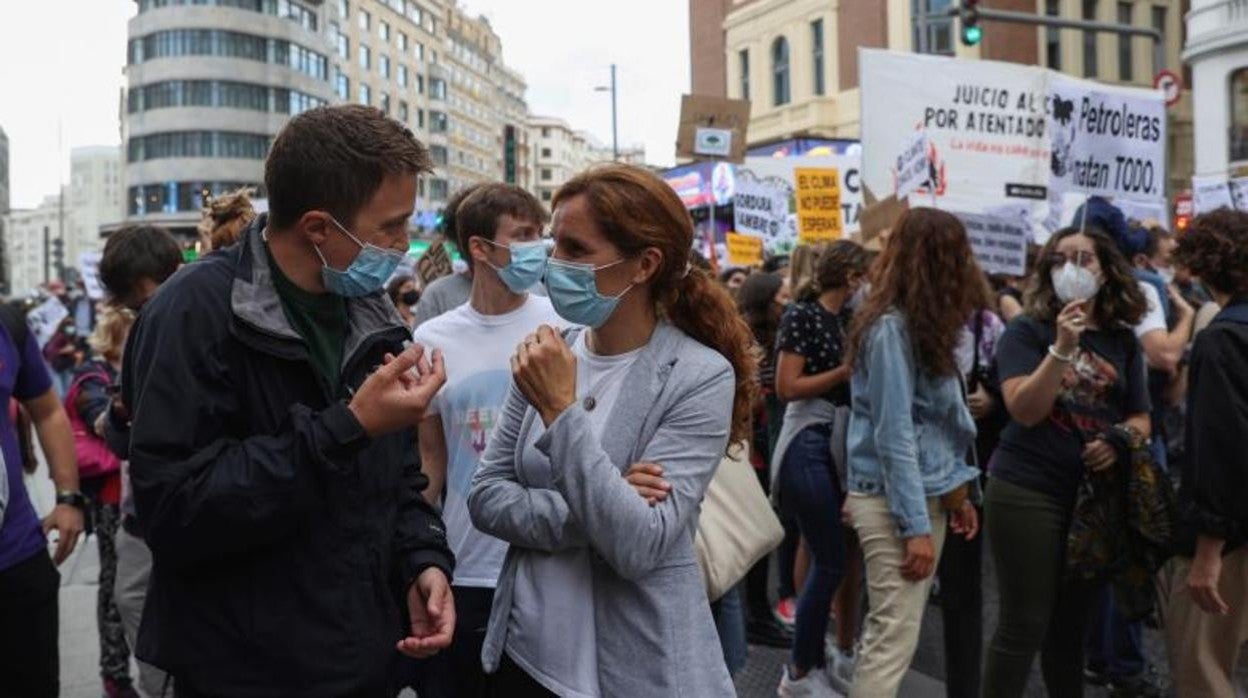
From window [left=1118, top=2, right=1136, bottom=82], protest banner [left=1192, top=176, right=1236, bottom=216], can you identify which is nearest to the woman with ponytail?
protest banner [left=1192, top=176, right=1236, bottom=216]

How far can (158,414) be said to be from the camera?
6.96 feet

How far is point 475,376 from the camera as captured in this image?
3.77 metres

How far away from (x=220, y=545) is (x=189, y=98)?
3203 inches

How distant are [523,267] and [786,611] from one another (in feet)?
12.8

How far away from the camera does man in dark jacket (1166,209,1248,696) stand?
3.70 metres

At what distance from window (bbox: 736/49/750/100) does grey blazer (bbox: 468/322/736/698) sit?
38.2m

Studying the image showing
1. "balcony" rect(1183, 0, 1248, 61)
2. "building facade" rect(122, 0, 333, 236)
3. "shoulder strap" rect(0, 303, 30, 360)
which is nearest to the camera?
"shoulder strap" rect(0, 303, 30, 360)

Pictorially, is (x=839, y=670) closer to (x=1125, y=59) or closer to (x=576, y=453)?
(x=576, y=453)

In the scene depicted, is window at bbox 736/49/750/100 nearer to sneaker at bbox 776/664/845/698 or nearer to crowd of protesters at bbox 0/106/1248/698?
crowd of protesters at bbox 0/106/1248/698

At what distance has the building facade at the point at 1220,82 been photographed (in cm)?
3053

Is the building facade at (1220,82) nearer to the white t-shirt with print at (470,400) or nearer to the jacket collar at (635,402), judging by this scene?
the white t-shirt with print at (470,400)

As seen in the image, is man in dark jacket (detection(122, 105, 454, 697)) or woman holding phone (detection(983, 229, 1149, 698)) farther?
woman holding phone (detection(983, 229, 1149, 698))

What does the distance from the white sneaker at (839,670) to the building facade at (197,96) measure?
76.0m

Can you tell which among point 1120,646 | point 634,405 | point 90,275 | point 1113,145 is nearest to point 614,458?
point 634,405
